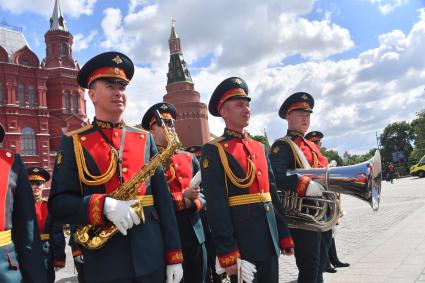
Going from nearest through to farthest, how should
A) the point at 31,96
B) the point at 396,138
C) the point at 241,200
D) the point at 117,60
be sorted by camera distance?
1. the point at 117,60
2. the point at 241,200
3. the point at 31,96
4. the point at 396,138

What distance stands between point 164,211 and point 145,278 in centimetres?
54

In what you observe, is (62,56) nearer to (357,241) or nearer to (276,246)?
(357,241)

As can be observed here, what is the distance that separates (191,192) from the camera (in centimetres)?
489

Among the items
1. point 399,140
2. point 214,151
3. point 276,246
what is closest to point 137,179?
point 214,151

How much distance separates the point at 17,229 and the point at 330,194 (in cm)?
350

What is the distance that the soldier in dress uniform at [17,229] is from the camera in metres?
2.73

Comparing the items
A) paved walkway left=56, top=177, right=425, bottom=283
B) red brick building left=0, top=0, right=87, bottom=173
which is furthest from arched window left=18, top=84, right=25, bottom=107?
paved walkway left=56, top=177, right=425, bottom=283

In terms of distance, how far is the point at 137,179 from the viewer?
310 centimetres

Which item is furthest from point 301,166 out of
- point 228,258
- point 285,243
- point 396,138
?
point 396,138

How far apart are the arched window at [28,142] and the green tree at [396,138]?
2859 inches

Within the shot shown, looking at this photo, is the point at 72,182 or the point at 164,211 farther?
the point at 164,211

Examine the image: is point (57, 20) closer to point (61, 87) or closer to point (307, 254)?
point (61, 87)

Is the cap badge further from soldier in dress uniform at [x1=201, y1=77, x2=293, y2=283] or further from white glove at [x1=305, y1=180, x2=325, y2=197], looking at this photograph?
white glove at [x1=305, y1=180, x2=325, y2=197]

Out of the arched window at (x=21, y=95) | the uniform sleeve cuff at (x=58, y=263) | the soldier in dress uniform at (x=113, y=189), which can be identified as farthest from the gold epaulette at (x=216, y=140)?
the arched window at (x=21, y=95)
